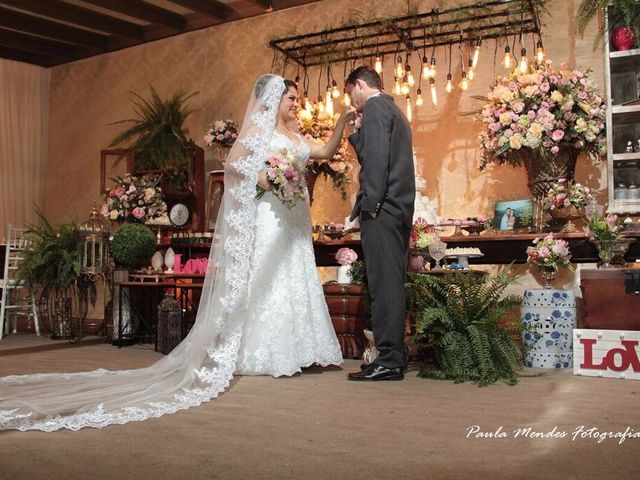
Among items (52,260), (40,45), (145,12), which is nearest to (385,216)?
(52,260)

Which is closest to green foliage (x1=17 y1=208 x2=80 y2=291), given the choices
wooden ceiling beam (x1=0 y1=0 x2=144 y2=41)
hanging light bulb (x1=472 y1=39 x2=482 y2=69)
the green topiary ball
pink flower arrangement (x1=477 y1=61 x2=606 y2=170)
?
the green topiary ball

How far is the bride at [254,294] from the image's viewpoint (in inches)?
154

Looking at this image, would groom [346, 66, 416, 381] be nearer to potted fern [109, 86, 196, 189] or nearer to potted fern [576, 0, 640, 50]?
potted fern [576, 0, 640, 50]

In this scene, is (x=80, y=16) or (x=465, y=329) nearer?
(x=465, y=329)

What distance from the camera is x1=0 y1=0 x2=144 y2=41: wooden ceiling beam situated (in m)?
7.55

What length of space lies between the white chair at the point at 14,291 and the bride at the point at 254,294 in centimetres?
382

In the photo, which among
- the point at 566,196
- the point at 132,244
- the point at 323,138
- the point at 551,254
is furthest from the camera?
the point at 132,244

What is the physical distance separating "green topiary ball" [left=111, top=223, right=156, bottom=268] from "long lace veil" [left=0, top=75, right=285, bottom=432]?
2520mm

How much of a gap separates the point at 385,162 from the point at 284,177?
681 mm

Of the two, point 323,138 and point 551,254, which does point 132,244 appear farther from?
point 551,254

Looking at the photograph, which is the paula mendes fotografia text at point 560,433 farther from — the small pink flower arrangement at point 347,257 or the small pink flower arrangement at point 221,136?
the small pink flower arrangement at point 221,136

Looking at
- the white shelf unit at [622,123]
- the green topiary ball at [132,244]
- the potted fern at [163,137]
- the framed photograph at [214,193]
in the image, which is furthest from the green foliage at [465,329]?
the potted fern at [163,137]

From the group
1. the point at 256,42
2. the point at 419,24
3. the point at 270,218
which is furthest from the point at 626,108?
the point at 256,42

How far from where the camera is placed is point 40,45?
29.6 ft
